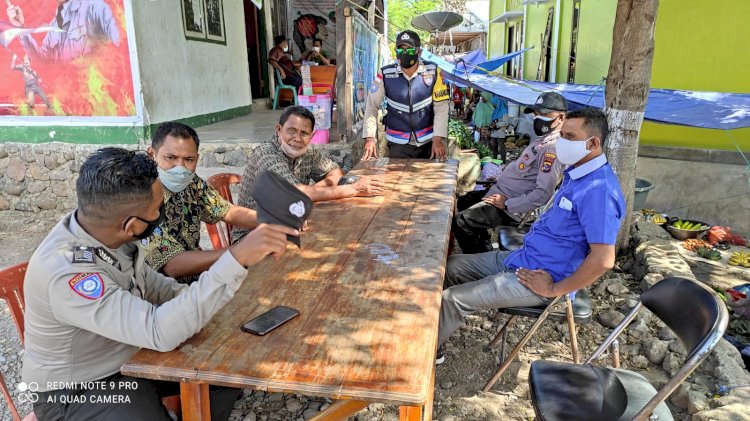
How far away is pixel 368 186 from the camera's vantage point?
3117mm

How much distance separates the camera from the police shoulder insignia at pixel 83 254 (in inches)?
55.9

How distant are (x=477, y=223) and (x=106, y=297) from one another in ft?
9.54

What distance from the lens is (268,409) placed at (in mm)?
2520

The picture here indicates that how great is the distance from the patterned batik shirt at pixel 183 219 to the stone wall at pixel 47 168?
272cm

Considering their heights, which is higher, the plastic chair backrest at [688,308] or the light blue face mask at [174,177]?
the light blue face mask at [174,177]

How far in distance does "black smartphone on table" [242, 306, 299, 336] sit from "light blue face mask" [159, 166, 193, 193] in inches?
36.3

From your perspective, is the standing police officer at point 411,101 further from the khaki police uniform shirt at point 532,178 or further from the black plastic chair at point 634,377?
the black plastic chair at point 634,377

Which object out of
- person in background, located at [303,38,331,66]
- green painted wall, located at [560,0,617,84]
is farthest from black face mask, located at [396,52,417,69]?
person in background, located at [303,38,331,66]

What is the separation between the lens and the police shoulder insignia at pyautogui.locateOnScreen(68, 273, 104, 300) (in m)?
1.39

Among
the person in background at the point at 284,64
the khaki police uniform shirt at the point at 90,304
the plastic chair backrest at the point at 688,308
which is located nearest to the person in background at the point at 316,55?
the person in background at the point at 284,64

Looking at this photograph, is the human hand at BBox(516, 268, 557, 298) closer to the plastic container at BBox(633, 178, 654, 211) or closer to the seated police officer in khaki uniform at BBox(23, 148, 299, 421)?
the seated police officer in khaki uniform at BBox(23, 148, 299, 421)

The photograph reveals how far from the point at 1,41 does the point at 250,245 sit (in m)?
5.70

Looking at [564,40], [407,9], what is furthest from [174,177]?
[407,9]

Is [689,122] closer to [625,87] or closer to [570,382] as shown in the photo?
[625,87]
